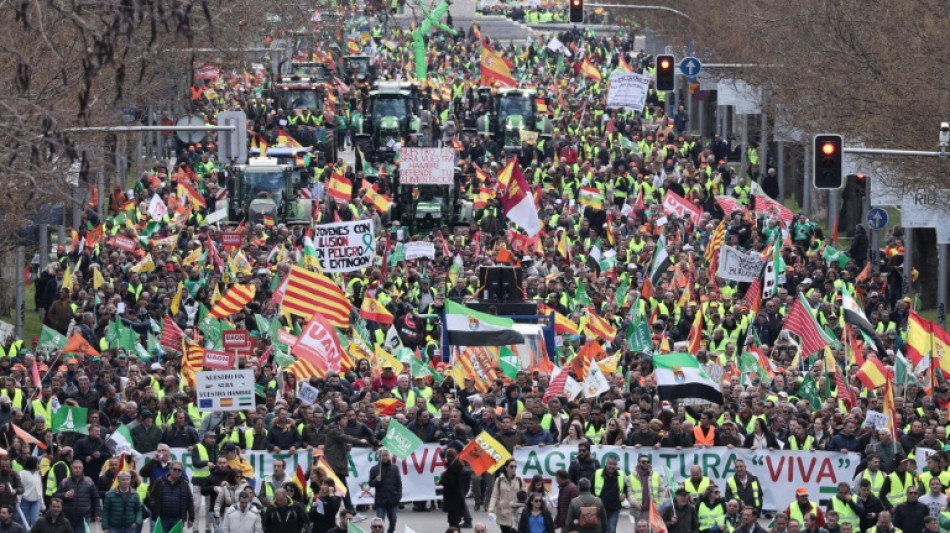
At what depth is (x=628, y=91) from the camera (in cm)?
5688

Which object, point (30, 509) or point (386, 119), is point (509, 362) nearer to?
point (30, 509)

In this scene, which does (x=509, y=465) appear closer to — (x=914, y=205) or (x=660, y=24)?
(x=914, y=205)

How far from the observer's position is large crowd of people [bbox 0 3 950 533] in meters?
25.2

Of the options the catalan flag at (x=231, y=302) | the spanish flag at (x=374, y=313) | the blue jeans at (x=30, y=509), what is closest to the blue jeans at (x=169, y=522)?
the blue jeans at (x=30, y=509)

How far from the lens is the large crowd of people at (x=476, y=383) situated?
82.7ft

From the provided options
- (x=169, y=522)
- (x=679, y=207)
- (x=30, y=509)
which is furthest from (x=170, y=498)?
(x=679, y=207)

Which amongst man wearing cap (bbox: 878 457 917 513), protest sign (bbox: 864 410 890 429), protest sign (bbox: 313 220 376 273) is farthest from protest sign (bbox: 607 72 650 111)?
man wearing cap (bbox: 878 457 917 513)

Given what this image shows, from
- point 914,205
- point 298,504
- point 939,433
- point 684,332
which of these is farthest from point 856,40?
point 298,504

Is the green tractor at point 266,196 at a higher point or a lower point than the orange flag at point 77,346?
lower

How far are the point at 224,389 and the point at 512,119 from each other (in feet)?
127

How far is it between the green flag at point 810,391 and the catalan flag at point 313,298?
19.8 feet

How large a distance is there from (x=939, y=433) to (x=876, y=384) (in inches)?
111

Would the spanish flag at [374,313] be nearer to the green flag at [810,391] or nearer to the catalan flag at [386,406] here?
the catalan flag at [386,406]

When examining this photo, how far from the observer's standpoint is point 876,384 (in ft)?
96.8
